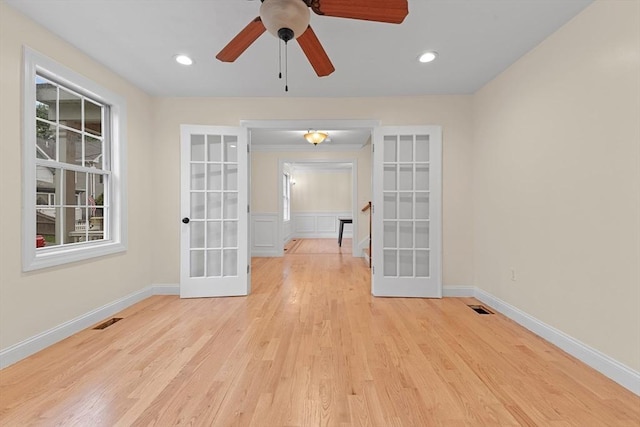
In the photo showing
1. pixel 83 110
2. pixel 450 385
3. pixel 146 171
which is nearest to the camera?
pixel 450 385

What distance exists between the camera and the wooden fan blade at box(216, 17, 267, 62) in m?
1.56

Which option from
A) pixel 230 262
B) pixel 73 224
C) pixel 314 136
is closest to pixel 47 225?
pixel 73 224

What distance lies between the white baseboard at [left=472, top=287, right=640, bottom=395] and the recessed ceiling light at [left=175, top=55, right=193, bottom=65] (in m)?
3.84

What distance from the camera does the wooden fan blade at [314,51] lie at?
1.62m

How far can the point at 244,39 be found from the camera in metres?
1.67

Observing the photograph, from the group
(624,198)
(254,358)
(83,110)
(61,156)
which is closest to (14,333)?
(61,156)

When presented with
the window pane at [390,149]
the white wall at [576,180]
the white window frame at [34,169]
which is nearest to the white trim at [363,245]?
the window pane at [390,149]

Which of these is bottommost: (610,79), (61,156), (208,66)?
(61,156)

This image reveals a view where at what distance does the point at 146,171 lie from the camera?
352 cm

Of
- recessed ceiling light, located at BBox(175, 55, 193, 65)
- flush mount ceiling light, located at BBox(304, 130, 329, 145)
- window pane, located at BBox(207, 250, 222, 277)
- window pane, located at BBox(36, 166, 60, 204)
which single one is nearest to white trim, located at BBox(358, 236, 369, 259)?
flush mount ceiling light, located at BBox(304, 130, 329, 145)

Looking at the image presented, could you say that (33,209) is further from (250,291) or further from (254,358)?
(250,291)

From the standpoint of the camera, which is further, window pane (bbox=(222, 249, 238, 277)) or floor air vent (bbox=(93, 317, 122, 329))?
window pane (bbox=(222, 249, 238, 277))

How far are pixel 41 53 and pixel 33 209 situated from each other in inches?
46.8

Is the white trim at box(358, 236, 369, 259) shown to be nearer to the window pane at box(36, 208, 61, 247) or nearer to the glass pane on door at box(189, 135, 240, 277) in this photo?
the glass pane on door at box(189, 135, 240, 277)
